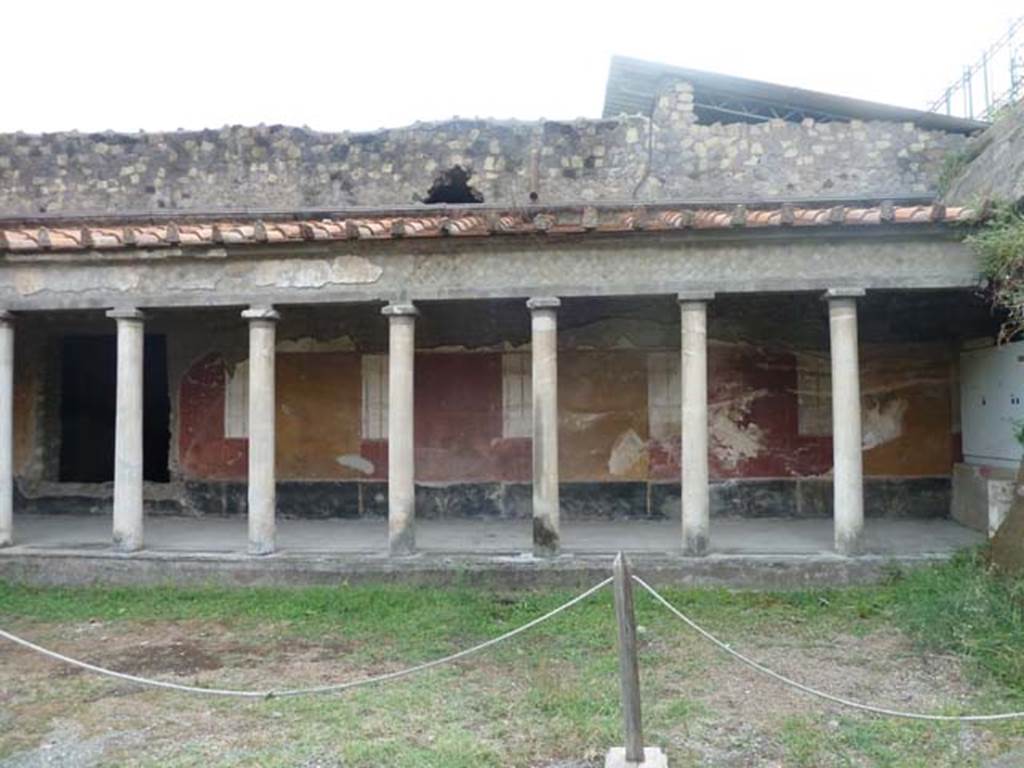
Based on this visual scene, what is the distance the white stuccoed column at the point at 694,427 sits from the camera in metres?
7.30

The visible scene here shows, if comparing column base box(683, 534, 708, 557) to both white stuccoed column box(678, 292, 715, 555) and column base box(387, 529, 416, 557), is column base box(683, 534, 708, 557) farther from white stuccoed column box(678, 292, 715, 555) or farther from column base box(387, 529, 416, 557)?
column base box(387, 529, 416, 557)

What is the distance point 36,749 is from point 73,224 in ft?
24.9

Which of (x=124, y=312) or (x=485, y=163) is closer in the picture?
(x=124, y=312)

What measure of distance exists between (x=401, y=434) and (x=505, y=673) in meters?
2.96

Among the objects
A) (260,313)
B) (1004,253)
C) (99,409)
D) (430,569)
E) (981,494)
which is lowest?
(430,569)

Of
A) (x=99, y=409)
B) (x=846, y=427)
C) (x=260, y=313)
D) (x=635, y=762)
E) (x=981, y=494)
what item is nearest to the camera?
(x=635, y=762)

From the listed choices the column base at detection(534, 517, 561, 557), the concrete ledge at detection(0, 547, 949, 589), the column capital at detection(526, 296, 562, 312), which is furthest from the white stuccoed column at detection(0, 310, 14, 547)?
the column base at detection(534, 517, 561, 557)

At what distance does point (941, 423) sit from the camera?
9.45 meters

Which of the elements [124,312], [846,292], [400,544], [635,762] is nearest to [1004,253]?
[846,292]

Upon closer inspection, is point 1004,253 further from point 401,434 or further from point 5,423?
point 5,423

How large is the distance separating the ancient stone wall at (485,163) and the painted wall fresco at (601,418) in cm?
210

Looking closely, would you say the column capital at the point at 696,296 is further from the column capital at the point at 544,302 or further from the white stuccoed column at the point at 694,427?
the column capital at the point at 544,302

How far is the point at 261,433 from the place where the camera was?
7699mm

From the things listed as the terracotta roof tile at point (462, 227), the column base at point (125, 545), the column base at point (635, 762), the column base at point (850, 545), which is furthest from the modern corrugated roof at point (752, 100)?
the column base at point (635, 762)
